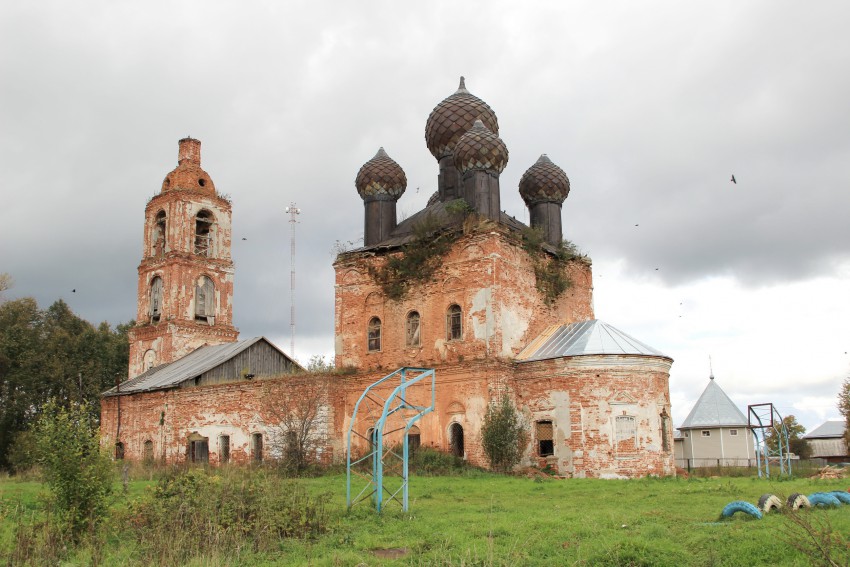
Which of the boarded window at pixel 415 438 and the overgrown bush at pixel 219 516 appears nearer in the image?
the overgrown bush at pixel 219 516

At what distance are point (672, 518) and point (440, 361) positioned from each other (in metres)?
10.8

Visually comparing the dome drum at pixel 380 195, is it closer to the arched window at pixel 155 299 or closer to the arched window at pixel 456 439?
the arched window at pixel 456 439

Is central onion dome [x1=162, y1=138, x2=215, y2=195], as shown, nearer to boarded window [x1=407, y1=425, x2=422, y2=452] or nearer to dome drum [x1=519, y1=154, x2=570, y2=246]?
dome drum [x1=519, y1=154, x2=570, y2=246]

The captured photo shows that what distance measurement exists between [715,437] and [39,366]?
101 ft

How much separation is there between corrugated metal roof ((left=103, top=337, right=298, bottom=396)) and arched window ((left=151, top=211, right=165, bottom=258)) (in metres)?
5.16

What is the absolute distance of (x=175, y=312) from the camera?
34.2 meters

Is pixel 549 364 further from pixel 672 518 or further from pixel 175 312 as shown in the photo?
pixel 175 312

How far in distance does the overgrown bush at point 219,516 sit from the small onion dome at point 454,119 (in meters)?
14.9

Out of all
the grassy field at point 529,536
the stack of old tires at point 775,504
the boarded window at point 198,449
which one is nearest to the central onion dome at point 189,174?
the boarded window at point 198,449

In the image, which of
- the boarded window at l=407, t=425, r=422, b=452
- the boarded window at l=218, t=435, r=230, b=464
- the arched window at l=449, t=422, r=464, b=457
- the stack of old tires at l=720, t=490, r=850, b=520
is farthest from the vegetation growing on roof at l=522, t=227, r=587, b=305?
the stack of old tires at l=720, t=490, r=850, b=520

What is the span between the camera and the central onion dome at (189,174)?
35.6m

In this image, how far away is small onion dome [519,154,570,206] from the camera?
2483 cm

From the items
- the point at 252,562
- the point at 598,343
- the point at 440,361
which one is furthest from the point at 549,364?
the point at 252,562

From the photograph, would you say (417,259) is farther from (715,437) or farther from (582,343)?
(715,437)
